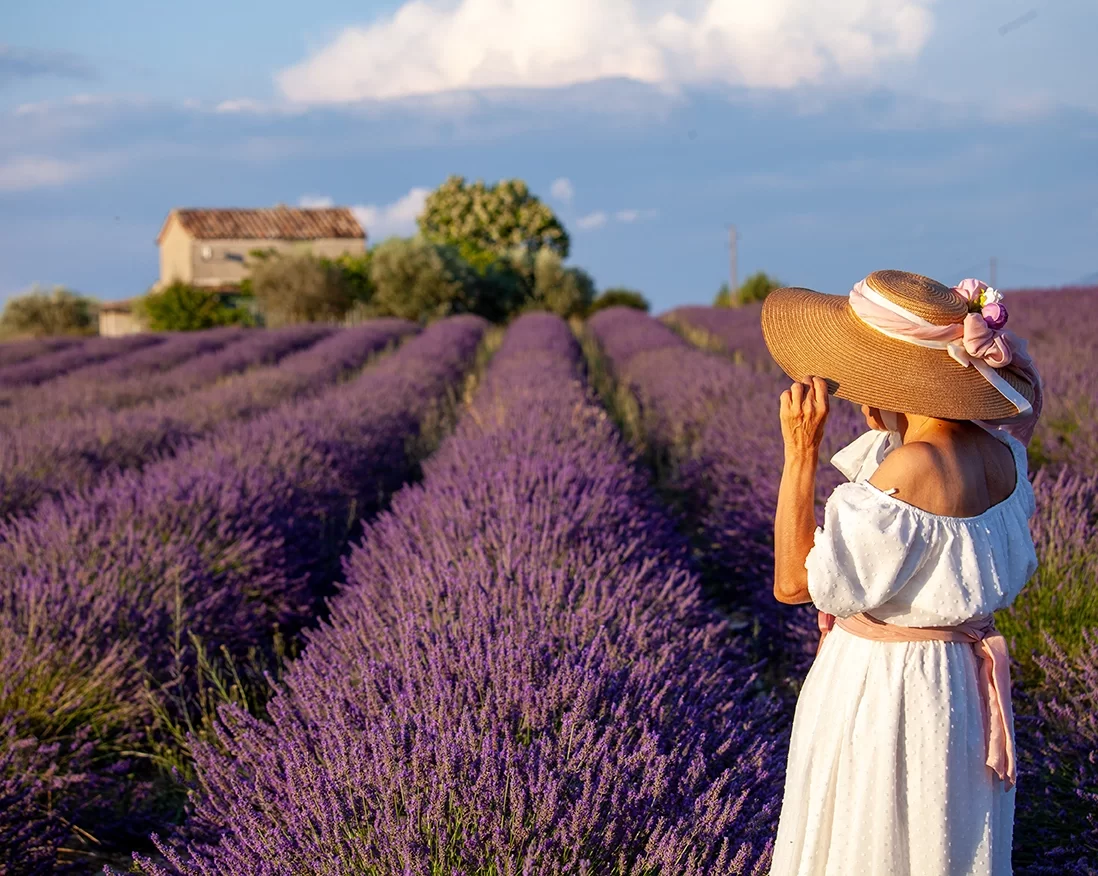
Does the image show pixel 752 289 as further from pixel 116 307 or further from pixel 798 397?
pixel 798 397

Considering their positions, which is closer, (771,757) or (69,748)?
(771,757)

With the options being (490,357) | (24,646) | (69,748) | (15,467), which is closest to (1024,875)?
(69,748)

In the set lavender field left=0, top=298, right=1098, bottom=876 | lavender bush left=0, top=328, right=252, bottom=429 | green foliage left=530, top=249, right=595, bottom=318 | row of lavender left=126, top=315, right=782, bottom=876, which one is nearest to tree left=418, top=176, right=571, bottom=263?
green foliage left=530, top=249, right=595, bottom=318

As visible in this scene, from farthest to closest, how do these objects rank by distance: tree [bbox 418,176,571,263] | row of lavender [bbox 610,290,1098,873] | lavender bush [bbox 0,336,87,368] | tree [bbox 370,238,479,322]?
tree [bbox 418,176,571,263], tree [bbox 370,238,479,322], lavender bush [bbox 0,336,87,368], row of lavender [bbox 610,290,1098,873]

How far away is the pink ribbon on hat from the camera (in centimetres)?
153

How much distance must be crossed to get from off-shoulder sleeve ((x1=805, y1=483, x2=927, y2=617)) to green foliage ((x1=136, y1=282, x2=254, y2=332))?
31.6m

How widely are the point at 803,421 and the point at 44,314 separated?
40.9 m

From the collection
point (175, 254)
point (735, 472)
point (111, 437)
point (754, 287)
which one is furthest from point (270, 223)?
point (735, 472)

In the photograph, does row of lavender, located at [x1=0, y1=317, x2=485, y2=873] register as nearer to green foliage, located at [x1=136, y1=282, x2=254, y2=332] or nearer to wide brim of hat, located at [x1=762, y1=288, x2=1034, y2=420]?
wide brim of hat, located at [x1=762, y1=288, x2=1034, y2=420]

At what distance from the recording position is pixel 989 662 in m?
1.57

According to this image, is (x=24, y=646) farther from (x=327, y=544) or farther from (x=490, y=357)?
(x=490, y=357)

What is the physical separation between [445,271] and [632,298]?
9.70m

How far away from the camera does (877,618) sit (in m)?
1.57

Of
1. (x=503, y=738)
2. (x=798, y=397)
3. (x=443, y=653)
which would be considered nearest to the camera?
(x=798, y=397)
